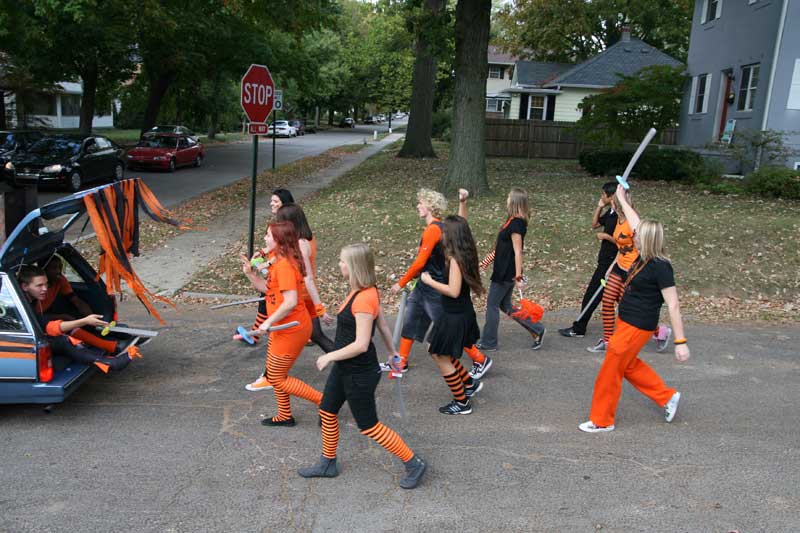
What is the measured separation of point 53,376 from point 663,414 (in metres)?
4.98

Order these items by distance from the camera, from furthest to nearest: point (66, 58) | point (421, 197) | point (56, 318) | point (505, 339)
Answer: point (66, 58) → point (505, 339) → point (421, 197) → point (56, 318)

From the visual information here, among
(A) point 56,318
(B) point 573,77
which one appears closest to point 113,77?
(B) point 573,77

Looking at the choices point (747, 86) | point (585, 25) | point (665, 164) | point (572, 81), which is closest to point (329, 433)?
point (665, 164)

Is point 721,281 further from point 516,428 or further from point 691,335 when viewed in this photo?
point 516,428

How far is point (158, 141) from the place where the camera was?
24.8 m

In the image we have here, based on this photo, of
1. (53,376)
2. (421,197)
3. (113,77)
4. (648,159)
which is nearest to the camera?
(53,376)

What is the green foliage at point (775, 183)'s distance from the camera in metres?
14.3

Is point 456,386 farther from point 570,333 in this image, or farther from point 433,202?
point 570,333

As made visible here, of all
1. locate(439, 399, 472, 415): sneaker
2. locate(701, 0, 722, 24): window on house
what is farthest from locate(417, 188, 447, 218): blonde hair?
locate(701, 0, 722, 24): window on house

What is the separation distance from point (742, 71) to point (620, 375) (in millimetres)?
18486

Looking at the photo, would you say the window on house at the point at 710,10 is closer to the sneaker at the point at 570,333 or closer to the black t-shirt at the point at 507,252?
the sneaker at the point at 570,333

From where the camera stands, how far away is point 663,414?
17.8 ft

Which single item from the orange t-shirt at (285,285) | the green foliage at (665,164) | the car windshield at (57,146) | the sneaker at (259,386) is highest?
the green foliage at (665,164)

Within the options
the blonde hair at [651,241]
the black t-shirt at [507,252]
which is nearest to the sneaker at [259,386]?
the black t-shirt at [507,252]
